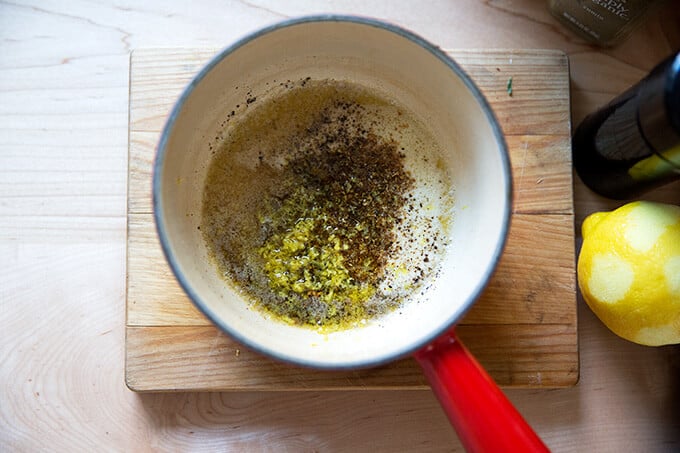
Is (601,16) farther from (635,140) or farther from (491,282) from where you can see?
(491,282)

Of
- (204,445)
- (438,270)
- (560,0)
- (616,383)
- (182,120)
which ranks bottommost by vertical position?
(204,445)

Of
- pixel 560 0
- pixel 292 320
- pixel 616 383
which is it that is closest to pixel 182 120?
pixel 292 320

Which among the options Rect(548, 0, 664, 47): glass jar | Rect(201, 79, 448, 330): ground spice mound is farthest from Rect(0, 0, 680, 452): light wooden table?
Rect(201, 79, 448, 330): ground spice mound

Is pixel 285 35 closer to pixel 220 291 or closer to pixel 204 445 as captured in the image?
pixel 220 291

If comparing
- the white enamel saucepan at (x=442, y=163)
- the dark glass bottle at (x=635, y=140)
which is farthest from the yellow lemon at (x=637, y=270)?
the white enamel saucepan at (x=442, y=163)

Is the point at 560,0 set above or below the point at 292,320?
above

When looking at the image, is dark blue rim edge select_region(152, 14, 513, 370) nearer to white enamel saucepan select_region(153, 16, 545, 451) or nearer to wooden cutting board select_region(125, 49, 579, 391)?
white enamel saucepan select_region(153, 16, 545, 451)
